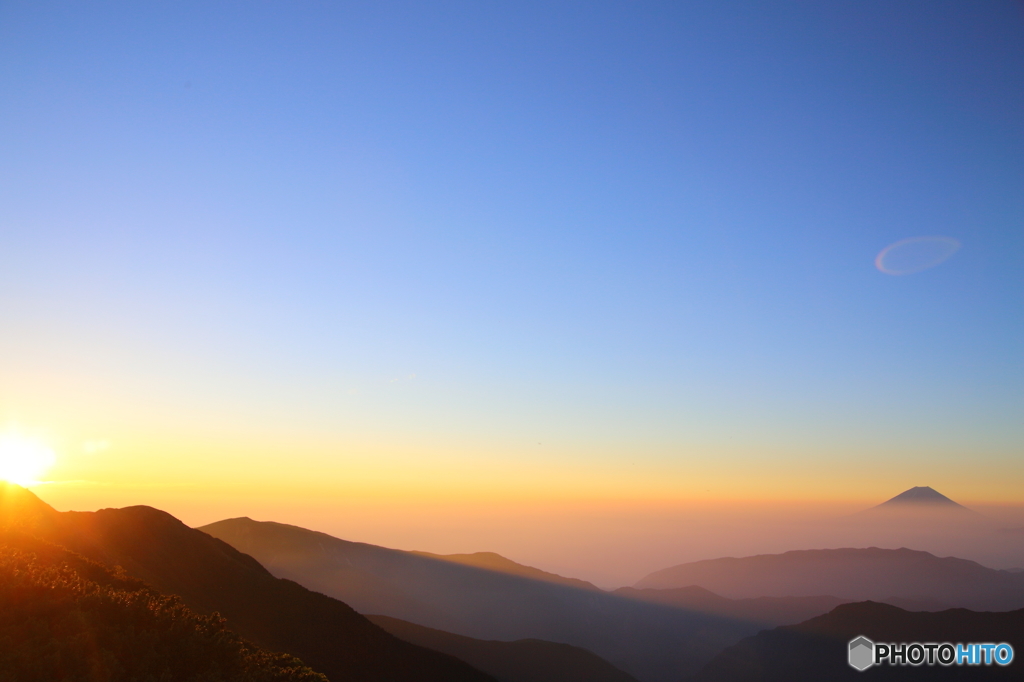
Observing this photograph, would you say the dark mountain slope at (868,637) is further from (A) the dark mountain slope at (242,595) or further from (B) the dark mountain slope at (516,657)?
(A) the dark mountain slope at (242,595)

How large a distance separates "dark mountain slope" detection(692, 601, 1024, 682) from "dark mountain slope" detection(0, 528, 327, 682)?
171836 millimetres

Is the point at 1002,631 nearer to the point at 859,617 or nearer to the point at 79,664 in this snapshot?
the point at 859,617

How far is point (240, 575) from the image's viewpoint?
2630 inches

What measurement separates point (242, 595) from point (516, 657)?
7204cm

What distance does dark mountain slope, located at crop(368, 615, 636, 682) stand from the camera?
9388 centimetres

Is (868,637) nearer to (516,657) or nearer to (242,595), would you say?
(516,657)

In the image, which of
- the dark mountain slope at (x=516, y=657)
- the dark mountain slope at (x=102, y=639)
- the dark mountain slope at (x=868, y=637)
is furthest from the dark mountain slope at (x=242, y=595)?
the dark mountain slope at (x=868, y=637)

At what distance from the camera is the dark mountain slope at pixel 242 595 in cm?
5428

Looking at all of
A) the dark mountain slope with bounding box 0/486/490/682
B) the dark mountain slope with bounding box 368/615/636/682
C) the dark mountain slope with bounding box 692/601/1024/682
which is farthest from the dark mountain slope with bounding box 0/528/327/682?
the dark mountain slope with bounding box 692/601/1024/682

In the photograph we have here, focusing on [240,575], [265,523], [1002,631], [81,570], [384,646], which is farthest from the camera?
[265,523]

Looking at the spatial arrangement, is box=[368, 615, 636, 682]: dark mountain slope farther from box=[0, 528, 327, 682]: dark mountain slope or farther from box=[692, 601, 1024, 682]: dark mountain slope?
box=[0, 528, 327, 682]: dark mountain slope

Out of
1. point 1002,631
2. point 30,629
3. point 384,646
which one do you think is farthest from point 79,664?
point 1002,631

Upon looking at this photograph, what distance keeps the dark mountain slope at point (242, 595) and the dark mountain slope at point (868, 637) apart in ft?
450

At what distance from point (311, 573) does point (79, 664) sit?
169293mm
